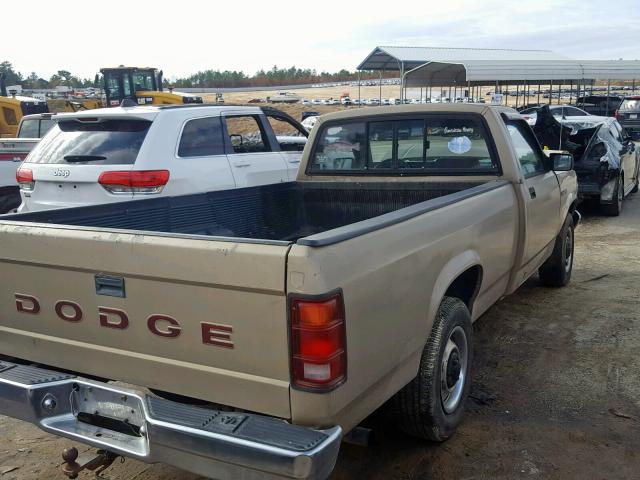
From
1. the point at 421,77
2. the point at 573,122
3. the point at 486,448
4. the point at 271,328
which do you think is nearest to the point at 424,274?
the point at 271,328

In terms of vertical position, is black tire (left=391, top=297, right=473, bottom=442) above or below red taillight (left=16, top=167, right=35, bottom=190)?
below

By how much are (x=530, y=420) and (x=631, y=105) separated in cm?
2503

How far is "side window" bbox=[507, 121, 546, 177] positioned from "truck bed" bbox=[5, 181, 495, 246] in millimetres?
583

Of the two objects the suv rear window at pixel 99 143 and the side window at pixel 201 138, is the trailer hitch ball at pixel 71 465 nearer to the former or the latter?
the suv rear window at pixel 99 143

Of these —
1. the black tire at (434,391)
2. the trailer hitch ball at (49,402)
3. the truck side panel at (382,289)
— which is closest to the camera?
the truck side panel at (382,289)

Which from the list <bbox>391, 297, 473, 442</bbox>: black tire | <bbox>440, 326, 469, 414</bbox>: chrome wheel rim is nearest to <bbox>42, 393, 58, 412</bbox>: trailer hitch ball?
<bbox>391, 297, 473, 442</bbox>: black tire

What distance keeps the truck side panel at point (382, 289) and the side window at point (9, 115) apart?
16934 mm

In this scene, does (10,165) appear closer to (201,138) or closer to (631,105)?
(201,138)

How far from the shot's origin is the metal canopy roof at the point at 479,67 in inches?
685

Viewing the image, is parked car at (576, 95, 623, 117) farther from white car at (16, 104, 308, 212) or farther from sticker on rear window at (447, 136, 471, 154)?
sticker on rear window at (447, 136, 471, 154)

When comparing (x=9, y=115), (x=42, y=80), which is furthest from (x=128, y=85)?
(x=42, y=80)

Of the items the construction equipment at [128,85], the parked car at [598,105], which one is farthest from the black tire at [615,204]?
the parked car at [598,105]

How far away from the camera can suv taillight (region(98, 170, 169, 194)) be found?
5938mm

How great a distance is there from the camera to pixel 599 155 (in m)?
9.85
